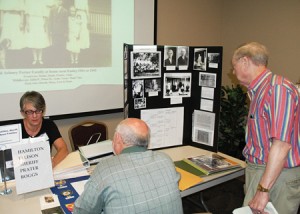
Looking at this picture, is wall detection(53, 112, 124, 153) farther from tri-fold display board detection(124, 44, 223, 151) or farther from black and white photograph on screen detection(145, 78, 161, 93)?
black and white photograph on screen detection(145, 78, 161, 93)

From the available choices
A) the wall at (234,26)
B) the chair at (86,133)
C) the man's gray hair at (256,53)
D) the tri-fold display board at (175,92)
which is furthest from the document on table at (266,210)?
the wall at (234,26)

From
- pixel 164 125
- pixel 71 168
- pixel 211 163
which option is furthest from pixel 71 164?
pixel 211 163

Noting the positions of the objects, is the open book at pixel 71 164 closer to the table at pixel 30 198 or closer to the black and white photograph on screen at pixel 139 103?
the table at pixel 30 198

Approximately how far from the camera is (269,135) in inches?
65.2

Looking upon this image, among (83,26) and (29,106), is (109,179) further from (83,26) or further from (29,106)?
(83,26)

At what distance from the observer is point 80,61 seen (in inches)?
131

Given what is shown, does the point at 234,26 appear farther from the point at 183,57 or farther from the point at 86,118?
the point at 86,118

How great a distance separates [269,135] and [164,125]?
1160 mm

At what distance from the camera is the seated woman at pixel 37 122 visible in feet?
7.36

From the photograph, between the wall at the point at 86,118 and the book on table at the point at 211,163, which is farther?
the wall at the point at 86,118

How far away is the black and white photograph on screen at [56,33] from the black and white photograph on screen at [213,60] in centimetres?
138

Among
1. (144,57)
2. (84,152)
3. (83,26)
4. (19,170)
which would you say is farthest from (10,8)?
(19,170)

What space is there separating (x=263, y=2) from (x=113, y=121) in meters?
2.58

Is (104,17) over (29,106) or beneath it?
over
